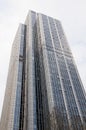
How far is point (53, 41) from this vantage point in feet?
367

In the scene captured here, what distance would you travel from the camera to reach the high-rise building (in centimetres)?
7312

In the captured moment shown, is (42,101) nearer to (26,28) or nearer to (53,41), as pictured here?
(53,41)

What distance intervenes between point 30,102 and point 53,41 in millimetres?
44517

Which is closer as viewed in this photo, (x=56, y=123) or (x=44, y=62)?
(x=56, y=123)

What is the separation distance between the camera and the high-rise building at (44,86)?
240 feet

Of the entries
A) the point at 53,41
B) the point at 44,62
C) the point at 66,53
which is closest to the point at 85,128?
the point at 44,62

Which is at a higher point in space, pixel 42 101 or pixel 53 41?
pixel 53 41

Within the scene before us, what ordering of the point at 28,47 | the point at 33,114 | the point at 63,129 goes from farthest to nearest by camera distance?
the point at 28,47, the point at 33,114, the point at 63,129

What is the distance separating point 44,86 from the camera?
281 ft

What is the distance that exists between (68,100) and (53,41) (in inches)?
1681

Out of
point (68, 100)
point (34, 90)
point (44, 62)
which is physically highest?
point (44, 62)

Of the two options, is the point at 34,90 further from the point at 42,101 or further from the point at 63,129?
the point at 63,129

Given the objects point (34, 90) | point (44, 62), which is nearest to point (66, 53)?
point (44, 62)

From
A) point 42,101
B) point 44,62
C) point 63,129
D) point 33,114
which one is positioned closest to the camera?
point 63,129
